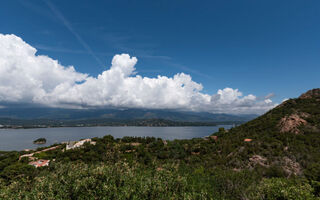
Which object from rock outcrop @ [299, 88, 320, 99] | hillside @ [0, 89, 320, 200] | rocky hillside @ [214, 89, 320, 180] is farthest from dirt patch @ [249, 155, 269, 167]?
rock outcrop @ [299, 88, 320, 99]

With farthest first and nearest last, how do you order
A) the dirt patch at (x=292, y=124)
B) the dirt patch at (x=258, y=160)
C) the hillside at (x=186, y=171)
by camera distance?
the dirt patch at (x=292, y=124) < the dirt patch at (x=258, y=160) < the hillside at (x=186, y=171)

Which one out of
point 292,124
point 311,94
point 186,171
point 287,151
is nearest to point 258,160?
point 287,151

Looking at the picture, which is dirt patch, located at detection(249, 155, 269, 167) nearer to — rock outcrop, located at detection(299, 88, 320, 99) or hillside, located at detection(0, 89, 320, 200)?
hillside, located at detection(0, 89, 320, 200)

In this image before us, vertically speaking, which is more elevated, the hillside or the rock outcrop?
the rock outcrop

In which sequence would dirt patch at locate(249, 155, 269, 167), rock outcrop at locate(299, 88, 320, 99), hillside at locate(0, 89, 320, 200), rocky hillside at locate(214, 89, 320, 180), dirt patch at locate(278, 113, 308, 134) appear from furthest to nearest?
1. rock outcrop at locate(299, 88, 320, 99)
2. dirt patch at locate(278, 113, 308, 134)
3. dirt patch at locate(249, 155, 269, 167)
4. rocky hillside at locate(214, 89, 320, 180)
5. hillside at locate(0, 89, 320, 200)

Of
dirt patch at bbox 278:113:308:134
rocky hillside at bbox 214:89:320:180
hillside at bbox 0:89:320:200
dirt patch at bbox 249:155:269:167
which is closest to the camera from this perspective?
hillside at bbox 0:89:320:200

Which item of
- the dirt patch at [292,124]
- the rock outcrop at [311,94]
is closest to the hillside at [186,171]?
the dirt patch at [292,124]

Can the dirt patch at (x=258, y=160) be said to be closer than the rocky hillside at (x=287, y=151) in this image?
No

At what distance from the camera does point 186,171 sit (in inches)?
980

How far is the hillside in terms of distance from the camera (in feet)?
42.5

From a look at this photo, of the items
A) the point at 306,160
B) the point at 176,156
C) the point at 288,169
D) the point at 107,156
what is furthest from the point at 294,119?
the point at 107,156

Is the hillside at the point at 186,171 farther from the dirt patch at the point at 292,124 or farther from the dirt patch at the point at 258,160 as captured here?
the dirt patch at the point at 258,160

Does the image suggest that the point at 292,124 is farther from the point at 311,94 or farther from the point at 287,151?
the point at 311,94

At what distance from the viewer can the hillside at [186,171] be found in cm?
1297
